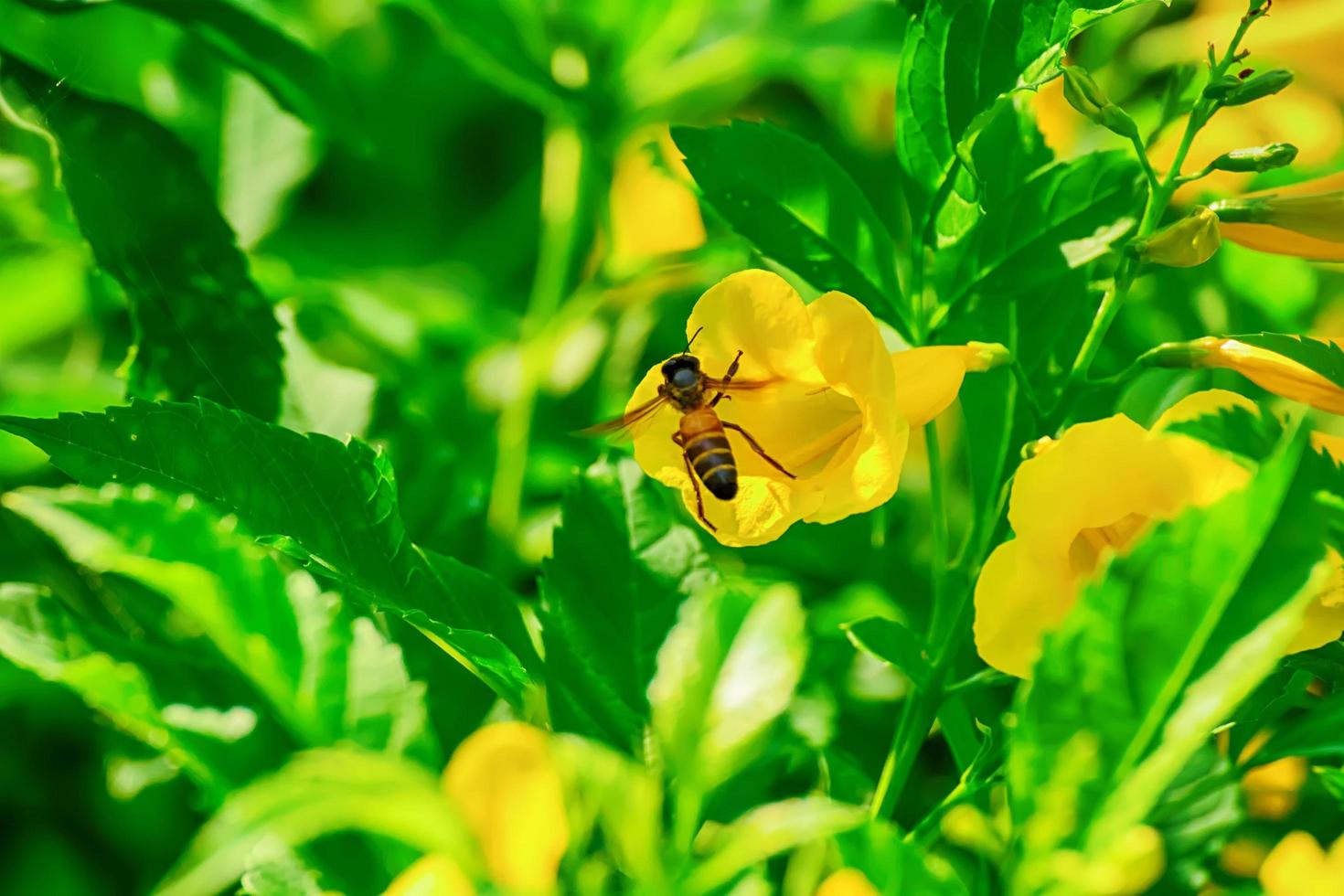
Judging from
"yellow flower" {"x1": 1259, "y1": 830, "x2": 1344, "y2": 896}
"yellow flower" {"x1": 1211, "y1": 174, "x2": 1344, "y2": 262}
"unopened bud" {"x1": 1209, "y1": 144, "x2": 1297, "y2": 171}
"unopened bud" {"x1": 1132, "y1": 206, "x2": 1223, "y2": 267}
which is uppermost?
"unopened bud" {"x1": 1209, "y1": 144, "x2": 1297, "y2": 171}

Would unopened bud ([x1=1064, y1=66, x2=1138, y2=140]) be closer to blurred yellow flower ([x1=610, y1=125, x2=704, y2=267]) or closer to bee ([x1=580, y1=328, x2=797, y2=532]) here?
bee ([x1=580, y1=328, x2=797, y2=532])

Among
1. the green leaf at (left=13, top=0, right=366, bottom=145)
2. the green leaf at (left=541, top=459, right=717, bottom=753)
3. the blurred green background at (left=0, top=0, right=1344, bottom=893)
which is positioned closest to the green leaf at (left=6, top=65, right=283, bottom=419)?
the blurred green background at (left=0, top=0, right=1344, bottom=893)

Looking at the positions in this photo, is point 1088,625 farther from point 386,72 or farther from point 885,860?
point 386,72

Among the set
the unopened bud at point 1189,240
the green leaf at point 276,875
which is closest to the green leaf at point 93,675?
the green leaf at point 276,875

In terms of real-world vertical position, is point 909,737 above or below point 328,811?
below

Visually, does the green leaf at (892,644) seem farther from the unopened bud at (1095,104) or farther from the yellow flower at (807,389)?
the unopened bud at (1095,104)

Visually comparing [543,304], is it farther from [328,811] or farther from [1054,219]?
[328,811]

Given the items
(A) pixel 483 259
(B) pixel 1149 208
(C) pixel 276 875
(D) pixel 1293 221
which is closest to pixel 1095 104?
(B) pixel 1149 208
